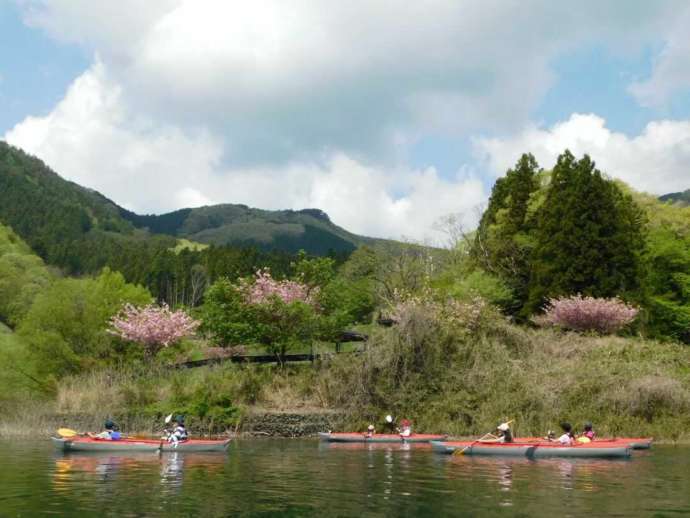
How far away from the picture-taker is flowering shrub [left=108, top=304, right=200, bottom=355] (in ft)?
135

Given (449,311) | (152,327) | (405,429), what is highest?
(449,311)

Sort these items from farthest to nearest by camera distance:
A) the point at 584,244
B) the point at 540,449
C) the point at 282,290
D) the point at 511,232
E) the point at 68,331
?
→ the point at 511,232
the point at 584,244
the point at 282,290
the point at 68,331
the point at 540,449

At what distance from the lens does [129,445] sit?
28.9m

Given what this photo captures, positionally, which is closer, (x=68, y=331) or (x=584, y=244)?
(x=68, y=331)

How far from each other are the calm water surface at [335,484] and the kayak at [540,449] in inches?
30.2

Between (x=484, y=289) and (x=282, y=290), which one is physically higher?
(x=484, y=289)

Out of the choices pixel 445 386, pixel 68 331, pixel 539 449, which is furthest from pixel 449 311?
pixel 68 331

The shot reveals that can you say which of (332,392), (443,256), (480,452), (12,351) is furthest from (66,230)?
(480,452)

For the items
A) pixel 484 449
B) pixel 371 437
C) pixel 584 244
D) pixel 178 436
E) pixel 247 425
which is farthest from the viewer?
pixel 584 244

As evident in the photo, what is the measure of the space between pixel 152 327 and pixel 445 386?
1632cm

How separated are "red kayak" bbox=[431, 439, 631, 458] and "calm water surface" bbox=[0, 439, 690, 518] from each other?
30.1 inches

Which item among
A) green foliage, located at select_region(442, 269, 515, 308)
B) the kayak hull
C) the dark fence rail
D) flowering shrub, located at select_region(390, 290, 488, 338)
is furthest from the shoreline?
green foliage, located at select_region(442, 269, 515, 308)

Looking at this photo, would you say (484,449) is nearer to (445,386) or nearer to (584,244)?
(445,386)

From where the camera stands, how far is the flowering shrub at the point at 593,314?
40688 millimetres
